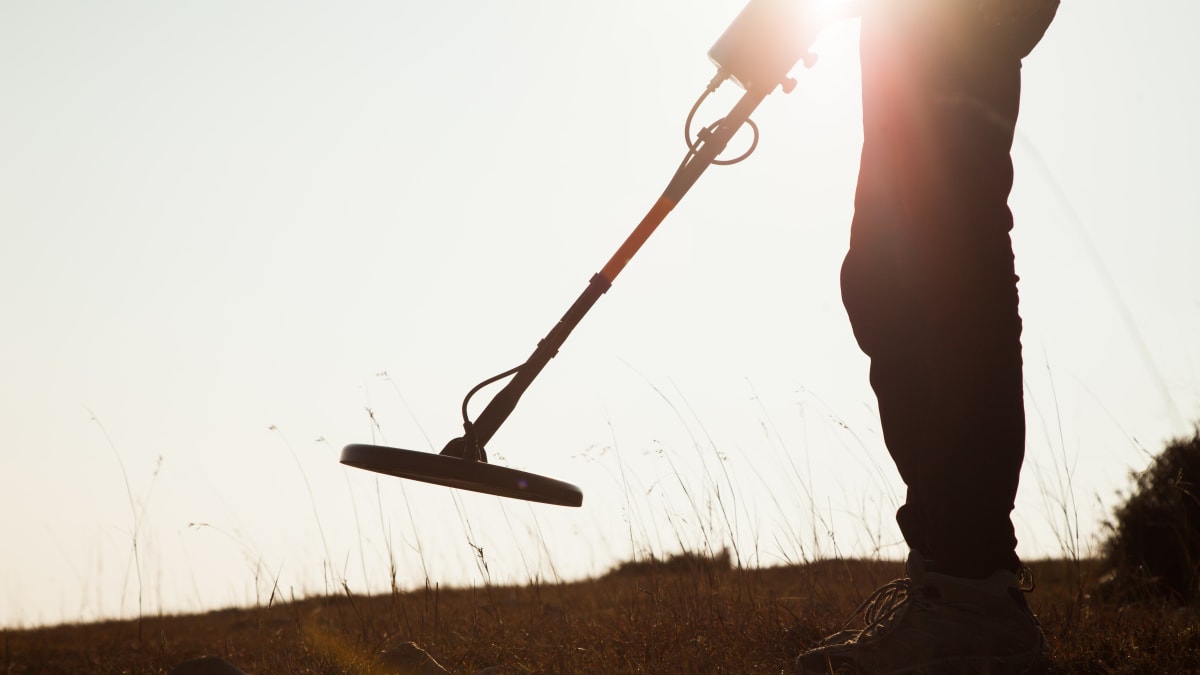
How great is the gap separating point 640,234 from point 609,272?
0.38 ft

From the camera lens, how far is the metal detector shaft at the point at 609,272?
2.36m

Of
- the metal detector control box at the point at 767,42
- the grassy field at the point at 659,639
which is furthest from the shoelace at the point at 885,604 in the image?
the metal detector control box at the point at 767,42

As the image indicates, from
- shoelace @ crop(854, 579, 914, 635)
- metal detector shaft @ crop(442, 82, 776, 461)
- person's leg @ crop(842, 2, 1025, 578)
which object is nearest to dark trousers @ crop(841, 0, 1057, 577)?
person's leg @ crop(842, 2, 1025, 578)

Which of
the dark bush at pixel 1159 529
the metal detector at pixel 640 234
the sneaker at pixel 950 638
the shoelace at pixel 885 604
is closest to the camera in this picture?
the sneaker at pixel 950 638

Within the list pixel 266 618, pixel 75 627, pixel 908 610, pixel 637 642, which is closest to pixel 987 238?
pixel 908 610

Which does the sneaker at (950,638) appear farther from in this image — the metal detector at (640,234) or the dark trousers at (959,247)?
the metal detector at (640,234)

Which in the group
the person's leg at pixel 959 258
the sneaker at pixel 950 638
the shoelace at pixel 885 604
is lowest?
the sneaker at pixel 950 638

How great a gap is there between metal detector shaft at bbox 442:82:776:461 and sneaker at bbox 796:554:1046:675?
0.88m

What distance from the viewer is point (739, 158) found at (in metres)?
2.38

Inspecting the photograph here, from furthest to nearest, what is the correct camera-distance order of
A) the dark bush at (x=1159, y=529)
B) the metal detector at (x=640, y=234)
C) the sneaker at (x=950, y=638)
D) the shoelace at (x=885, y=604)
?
the dark bush at (x=1159, y=529) → the metal detector at (x=640, y=234) → the shoelace at (x=885, y=604) → the sneaker at (x=950, y=638)

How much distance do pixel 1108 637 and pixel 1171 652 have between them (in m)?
0.18

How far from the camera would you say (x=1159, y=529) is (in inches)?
210

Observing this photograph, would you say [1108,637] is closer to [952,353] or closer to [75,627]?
[952,353]

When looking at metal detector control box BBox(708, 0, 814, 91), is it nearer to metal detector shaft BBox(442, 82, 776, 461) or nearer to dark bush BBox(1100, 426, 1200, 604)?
metal detector shaft BBox(442, 82, 776, 461)
